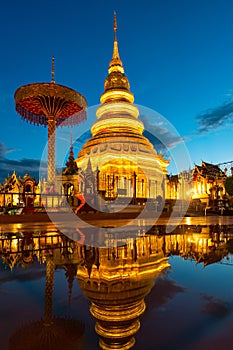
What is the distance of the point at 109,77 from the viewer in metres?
37.2

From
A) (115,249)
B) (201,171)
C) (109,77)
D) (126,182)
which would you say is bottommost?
(115,249)

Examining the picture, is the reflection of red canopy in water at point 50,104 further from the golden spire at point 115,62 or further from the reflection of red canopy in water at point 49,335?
the reflection of red canopy in water at point 49,335

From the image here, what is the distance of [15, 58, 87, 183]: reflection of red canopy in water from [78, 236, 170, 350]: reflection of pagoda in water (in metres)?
20.7

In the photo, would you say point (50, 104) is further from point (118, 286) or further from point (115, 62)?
point (118, 286)

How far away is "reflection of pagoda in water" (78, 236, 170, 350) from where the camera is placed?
1.50 m

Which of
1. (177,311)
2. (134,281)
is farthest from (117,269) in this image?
(177,311)

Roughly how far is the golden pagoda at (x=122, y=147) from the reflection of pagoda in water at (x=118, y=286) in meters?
21.1

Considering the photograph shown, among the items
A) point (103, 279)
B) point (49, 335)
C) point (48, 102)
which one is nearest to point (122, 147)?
point (48, 102)

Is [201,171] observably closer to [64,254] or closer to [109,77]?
[109,77]

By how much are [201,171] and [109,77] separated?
21.0 meters

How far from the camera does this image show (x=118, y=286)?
238 centimetres

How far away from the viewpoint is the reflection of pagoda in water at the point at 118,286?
150cm

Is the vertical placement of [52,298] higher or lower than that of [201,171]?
lower

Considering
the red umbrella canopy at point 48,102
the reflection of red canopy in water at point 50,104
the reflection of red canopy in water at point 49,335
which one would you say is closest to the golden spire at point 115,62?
the red umbrella canopy at point 48,102
